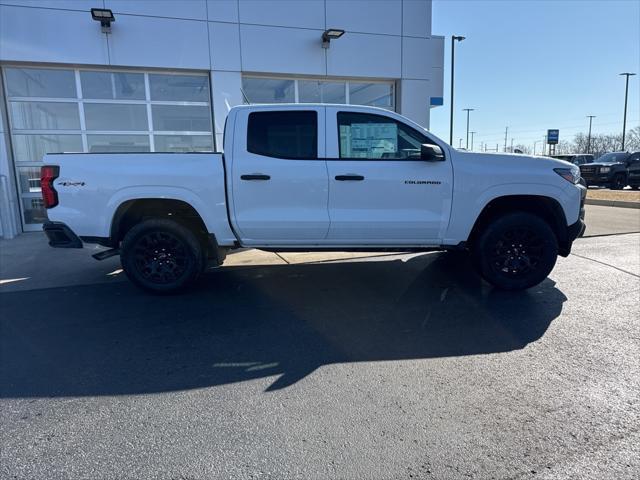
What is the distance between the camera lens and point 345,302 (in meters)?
4.89

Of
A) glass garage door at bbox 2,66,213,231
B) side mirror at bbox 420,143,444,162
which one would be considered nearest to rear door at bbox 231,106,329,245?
side mirror at bbox 420,143,444,162

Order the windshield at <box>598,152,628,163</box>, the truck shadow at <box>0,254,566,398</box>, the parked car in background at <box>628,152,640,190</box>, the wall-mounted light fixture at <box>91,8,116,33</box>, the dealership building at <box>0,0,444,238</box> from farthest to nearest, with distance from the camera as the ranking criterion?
the windshield at <box>598,152,628,163</box>
the parked car in background at <box>628,152,640,190</box>
the dealership building at <box>0,0,444,238</box>
the wall-mounted light fixture at <box>91,8,116,33</box>
the truck shadow at <box>0,254,566,398</box>

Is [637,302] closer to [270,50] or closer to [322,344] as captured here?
[322,344]

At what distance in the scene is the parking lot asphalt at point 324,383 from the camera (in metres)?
2.36

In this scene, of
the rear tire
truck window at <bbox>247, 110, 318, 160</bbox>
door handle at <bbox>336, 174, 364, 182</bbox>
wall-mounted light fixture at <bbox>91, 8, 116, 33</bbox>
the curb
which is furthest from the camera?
the curb

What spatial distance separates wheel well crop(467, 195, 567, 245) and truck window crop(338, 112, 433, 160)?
1128mm

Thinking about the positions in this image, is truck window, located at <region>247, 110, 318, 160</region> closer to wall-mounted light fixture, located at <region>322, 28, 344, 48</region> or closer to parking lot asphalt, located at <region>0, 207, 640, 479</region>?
parking lot asphalt, located at <region>0, 207, 640, 479</region>

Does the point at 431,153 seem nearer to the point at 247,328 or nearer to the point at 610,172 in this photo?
the point at 247,328

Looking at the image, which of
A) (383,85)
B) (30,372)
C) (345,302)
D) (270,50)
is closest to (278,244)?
(345,302)

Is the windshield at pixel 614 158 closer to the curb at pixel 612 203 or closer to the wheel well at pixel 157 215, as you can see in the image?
the curb at pixel 612 203

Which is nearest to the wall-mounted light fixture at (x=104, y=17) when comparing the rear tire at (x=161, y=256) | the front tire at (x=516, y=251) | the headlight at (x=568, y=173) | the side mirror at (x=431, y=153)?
the rear tire at (x=161, y=256)

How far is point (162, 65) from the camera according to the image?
9.78 metres

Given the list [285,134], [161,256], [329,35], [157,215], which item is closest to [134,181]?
[157,215]

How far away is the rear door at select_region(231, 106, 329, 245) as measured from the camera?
4.91 meters
